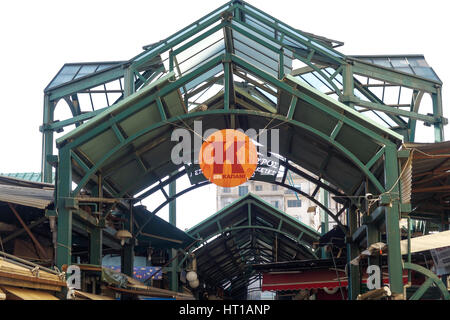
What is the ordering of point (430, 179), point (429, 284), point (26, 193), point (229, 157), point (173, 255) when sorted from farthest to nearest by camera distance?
1. point (173, 255)
2. point (26, 193)
3. point (430, 179)
4. point (229, 157)
5. point (429, 284)

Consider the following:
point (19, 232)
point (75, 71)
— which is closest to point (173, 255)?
point (75, 71)

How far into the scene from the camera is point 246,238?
118 ft

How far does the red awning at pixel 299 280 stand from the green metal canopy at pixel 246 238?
2.42m

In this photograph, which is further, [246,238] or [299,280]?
[246,238]

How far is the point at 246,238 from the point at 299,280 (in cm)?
1248

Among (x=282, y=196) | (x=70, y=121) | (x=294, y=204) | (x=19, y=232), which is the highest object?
(x=282, y=196)

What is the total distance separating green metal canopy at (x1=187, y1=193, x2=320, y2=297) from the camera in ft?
98.9

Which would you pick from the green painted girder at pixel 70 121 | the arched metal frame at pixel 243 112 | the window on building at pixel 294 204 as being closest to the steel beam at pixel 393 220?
the arched metal frame at pixel 243 112

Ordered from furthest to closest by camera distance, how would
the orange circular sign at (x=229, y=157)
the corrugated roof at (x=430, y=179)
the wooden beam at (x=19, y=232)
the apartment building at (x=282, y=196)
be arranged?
the apartment building at (x=282, y=196) < the wooden beam at (x=19, y=232) < the corrugated roof at (x=430, y=179) < the orange circular sign at (x=229, y=157)

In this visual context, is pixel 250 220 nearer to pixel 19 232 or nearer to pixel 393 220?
pixel 19 232

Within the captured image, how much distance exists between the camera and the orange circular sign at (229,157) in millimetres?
15734

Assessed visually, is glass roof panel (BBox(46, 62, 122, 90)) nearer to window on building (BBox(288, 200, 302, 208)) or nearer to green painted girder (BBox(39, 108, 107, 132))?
green painted girder (BBox(39, 108, 107, 132))

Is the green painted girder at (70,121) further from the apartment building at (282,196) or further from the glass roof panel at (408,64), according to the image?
the apartment building at (282,196)

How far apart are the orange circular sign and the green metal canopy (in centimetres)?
1066
